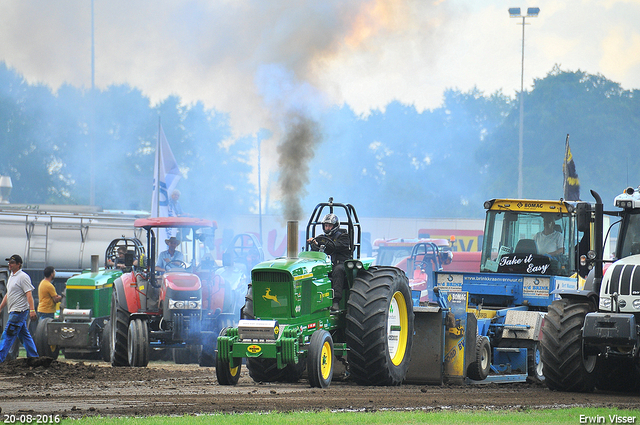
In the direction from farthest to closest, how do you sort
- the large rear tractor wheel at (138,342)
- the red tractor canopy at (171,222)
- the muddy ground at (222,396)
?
the red tractor canopy at (171,222)
the large rear tractor wheel at (138,342)
the muddy ground at (222,396)

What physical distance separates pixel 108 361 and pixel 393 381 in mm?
7527

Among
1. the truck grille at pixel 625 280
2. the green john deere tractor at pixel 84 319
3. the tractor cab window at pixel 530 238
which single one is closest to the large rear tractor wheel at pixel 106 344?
the green john deere tractor at pixel 84 319

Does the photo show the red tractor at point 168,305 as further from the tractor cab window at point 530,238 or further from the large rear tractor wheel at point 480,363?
the large rear tractor wheel at point 480,363

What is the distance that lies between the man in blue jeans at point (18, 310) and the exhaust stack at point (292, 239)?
5199 millimetres

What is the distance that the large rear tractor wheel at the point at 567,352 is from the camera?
33.6 feet

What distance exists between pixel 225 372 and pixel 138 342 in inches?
162

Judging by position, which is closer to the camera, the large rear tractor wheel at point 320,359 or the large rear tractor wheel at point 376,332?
the large rear tractor wheel at point 320,359

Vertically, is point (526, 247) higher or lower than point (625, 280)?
higher

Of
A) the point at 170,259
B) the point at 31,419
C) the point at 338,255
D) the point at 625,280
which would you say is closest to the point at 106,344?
the point at 170,259

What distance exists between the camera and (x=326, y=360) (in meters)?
10.6

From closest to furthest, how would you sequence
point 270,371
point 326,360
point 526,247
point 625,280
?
point 625,280 → point 326,360 → point 270,371 → point 526,247

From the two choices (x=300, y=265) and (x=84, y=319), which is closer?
(x=300, y=265)

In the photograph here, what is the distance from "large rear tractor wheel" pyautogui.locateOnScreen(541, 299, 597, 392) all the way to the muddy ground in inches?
7.1

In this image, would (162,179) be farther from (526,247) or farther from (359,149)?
(359,149)
